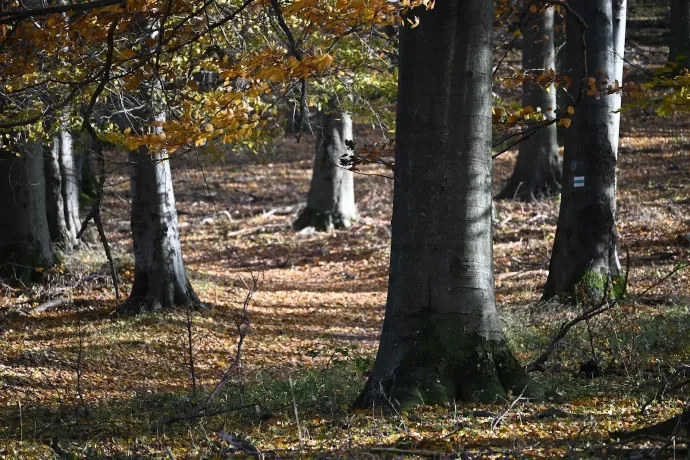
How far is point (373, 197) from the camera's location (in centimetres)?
2291

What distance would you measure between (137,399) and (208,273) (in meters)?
8.41

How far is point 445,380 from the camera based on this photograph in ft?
19.0

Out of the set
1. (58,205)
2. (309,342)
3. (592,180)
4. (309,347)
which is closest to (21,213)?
(58,205)

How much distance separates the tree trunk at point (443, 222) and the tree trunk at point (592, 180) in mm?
5620

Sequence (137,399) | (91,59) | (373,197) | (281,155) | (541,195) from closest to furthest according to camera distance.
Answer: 1. (137,399)
2. (91,59)
3. (541,195)
4. (373,197)
5. (281,155)

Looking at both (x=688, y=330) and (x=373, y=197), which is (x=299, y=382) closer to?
(x=688, y=330)

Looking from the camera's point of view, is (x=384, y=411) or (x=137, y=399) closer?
(x=384, y=411)

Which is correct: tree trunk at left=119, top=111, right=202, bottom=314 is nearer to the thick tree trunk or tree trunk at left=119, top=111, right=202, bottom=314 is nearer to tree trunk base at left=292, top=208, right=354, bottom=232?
the thick tree trunk

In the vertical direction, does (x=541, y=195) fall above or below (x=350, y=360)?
above

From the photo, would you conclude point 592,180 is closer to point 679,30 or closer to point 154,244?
point 154,244

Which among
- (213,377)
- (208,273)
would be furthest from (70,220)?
(213,377)

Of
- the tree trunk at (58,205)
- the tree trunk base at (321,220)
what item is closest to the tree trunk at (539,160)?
the tree trunk base at (321,220)

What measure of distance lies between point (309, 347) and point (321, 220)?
9.29 m

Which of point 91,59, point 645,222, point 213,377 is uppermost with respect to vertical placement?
point 91,59
